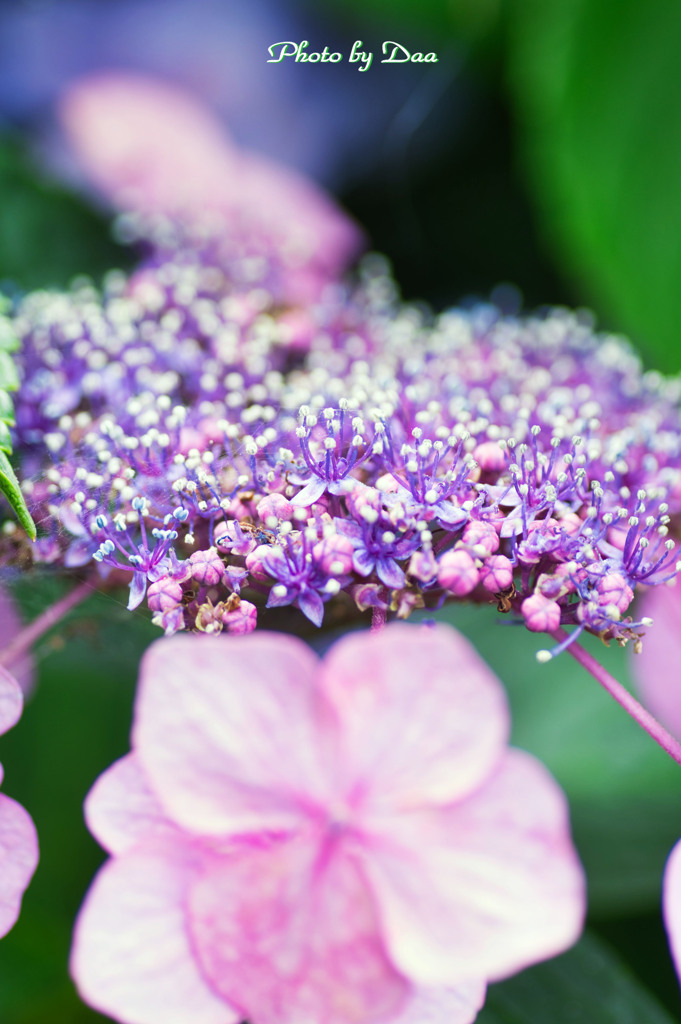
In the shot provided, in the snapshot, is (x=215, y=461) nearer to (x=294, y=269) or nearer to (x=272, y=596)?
(x=272, y=596)

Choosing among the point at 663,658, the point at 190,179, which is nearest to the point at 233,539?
the point at 663,658

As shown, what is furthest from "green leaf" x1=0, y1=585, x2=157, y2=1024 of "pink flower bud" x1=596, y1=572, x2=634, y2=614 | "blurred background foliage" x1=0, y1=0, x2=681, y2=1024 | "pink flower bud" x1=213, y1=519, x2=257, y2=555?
"pink flower bud" x1=596, y1=572, x2=634, y2=614

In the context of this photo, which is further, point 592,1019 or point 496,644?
point 496,644

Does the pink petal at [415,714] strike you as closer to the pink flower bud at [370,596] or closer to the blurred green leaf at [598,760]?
the pink flower bud at [370,596]

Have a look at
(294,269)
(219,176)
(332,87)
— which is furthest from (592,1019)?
(332,87)

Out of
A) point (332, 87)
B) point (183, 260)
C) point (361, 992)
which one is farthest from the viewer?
point (332, 87)

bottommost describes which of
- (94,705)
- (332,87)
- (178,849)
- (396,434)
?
(94,705)

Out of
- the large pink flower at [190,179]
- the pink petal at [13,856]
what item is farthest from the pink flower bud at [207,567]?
the large pink flower at [190,179]

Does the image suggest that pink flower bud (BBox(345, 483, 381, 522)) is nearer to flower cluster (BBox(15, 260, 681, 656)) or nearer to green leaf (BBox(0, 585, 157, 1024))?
flower cluster (BBox(15, 260, 681, 656))
